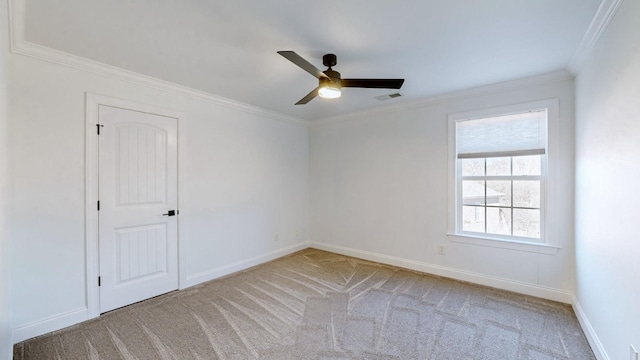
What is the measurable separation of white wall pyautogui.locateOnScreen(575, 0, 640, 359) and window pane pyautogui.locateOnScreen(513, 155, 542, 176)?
584mm

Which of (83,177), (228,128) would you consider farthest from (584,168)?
(83,177)

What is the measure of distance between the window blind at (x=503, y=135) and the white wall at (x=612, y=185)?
0.55 m

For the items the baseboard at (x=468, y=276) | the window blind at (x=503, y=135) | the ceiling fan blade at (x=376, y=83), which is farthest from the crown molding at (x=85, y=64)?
the window blind at (x=503, y=135)

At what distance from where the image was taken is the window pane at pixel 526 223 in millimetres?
3141

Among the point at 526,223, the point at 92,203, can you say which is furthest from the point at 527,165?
the point at 92,203

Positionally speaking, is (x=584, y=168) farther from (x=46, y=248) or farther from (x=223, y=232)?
(x=46, y=248)

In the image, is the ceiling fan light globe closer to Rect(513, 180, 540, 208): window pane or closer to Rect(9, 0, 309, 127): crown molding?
Rect(9, 0, 309, 127): crown molding

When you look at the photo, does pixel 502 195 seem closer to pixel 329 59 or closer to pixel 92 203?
pixel 329 59

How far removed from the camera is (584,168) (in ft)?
8.15

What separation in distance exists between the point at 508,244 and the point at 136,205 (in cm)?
440

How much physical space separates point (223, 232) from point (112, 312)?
144cm

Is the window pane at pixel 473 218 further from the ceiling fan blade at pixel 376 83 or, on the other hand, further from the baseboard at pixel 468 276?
the ceiling fan blade at pixel 376 83

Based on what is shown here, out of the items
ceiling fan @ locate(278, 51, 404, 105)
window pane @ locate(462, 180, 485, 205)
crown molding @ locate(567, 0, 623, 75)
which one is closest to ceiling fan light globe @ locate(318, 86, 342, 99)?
ceiling fan @ locate(278, 51, 404, 105)

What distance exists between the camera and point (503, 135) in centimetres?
333
